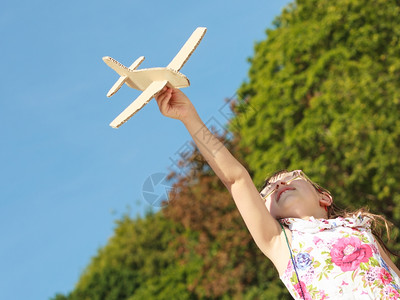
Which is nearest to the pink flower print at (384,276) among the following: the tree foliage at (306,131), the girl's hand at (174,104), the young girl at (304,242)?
the young girl at (304,242)

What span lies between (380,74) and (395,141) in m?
0.98

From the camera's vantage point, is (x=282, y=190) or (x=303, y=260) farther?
(x=282, y=190)

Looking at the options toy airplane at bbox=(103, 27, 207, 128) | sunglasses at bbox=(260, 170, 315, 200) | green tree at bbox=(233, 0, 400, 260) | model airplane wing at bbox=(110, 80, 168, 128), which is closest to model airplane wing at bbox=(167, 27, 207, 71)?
toy airplane at bbox=(103, 27, 207, 128)

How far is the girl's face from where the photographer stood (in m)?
2.53

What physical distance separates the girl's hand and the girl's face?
22.2 inches

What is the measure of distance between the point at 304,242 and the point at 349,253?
0.17 m

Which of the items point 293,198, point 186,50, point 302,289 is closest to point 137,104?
point 186,50

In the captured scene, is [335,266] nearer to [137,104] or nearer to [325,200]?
[325,200]

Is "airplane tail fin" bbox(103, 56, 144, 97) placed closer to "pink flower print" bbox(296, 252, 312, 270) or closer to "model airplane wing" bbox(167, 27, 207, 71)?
"model airplane wing" bbox(167, 27, 207, 71)

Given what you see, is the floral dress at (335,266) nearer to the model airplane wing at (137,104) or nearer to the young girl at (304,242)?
the young girl at (304,242)

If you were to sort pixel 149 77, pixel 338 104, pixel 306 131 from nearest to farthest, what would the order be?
pixel 149 77 < pixel 338 104 < pixel 306 131

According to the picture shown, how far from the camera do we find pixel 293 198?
2.54m

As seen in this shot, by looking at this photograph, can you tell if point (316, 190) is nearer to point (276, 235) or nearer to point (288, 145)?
point (276, 235)

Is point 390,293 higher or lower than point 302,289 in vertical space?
lower
